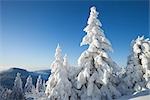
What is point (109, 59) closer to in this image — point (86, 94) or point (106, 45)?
point (106, 45)

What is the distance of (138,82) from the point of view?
119 ft

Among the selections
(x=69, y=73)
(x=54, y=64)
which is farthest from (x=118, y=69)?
(x=54, y=64)

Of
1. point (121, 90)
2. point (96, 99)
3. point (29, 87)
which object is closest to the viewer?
point (96, 99)

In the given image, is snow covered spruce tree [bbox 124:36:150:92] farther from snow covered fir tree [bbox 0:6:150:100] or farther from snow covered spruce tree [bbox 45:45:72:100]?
snow covered spruce tree [bbox 45:45:72:100]

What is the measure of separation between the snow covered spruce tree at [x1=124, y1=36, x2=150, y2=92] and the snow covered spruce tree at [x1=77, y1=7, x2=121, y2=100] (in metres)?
2.52

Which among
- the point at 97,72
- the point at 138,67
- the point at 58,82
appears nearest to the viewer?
the point at 97,72

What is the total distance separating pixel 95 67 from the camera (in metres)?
34.9

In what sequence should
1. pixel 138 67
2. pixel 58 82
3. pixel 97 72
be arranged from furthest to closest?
pixel 138 67 < pixel 58 82 < pixel 97 72

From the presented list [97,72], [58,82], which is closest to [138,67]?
[97,72]

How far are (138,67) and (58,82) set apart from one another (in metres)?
11.1

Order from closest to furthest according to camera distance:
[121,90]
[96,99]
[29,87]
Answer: [96,99], [121,90], [29,87]

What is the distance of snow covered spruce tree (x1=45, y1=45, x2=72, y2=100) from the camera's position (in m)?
35.9

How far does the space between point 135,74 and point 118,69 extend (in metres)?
3.35

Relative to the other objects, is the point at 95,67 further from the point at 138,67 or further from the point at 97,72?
the point at 138,67
